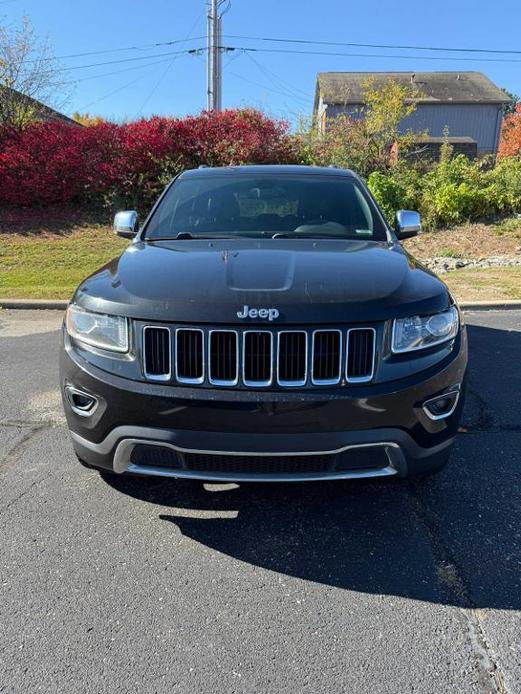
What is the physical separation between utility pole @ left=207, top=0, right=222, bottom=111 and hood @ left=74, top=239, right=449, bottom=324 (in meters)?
20.9

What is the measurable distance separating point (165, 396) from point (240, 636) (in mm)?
961

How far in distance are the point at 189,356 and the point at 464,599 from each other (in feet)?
4.91

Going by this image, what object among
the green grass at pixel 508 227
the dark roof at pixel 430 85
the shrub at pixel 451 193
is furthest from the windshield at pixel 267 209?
the dark roof at pixel 430 85

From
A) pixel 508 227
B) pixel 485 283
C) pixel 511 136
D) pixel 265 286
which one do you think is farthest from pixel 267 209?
pixel 511 136

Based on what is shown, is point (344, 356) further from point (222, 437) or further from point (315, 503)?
point (315, 503)

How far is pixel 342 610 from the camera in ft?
7.23

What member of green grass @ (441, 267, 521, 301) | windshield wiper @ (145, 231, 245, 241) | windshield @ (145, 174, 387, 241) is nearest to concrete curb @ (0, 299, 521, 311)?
green grass @ (441, 267, 521, 301)

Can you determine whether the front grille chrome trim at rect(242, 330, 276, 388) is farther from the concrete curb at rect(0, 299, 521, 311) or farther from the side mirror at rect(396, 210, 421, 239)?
the concrete curb at rect(0, 299, 521, 311)

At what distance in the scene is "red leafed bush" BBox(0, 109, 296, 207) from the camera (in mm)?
13742

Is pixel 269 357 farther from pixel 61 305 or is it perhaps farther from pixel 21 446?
pixel 61 305

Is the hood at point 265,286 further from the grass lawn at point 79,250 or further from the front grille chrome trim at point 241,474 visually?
the grass lawn at point 79,250

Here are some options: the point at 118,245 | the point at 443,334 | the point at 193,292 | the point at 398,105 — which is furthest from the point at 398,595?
the point at 398,105

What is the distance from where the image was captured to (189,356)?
7.71 ft

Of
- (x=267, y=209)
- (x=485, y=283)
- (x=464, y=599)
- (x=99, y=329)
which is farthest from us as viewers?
(x=485, y=283)
